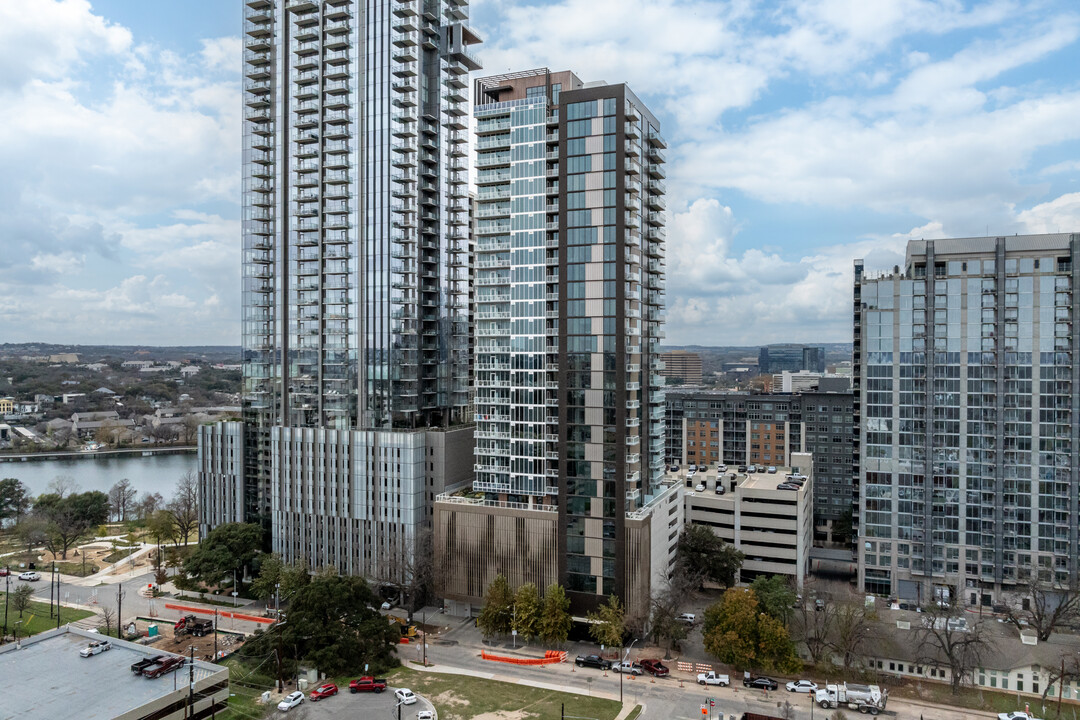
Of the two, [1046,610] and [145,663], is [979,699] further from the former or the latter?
[145,663]

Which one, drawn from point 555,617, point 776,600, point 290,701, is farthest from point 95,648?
point 776,600

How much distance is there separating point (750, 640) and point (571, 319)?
29105 millimetres

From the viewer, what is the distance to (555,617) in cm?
5509

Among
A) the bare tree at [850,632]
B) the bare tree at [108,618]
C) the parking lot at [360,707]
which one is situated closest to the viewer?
the parking lot at [360,707]

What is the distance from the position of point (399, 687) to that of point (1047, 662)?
4708cm

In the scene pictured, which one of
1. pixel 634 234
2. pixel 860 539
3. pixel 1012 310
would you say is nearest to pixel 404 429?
pixel 634 234

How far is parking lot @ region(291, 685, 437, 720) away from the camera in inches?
1763

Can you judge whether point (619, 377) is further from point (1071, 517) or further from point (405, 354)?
point (1071, 517)

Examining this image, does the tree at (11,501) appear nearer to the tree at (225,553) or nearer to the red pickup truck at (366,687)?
the tree at (225,553)

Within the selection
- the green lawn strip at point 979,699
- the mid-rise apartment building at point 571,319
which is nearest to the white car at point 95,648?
the mid-rise apartment building at point 571,319

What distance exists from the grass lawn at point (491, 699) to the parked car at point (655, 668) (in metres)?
6.01

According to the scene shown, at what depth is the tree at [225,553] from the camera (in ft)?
219

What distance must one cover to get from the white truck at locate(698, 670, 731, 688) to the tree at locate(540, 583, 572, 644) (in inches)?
430

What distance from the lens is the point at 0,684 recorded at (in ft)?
148
